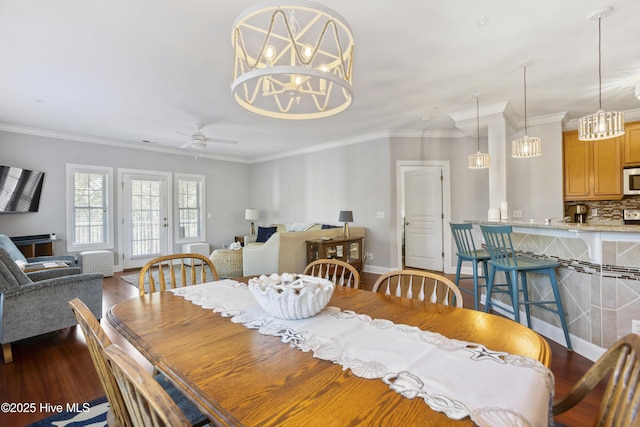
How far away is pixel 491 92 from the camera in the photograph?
3.62m

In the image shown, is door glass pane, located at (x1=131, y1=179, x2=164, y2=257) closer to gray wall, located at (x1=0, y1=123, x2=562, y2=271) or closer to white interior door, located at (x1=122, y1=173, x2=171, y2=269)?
white interior door, located at (x1=122, y1=173, x2=171, y2=269)

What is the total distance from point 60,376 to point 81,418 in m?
0.68

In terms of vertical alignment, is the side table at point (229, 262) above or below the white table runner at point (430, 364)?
below

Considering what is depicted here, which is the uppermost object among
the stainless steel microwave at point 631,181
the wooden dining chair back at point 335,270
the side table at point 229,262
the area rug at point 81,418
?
the stainless steel microwave at point 631,181

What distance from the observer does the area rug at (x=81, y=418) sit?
1702 mm

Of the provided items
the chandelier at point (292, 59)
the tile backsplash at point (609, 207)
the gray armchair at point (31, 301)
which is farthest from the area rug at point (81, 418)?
the tile backsplash at point (609, 207)

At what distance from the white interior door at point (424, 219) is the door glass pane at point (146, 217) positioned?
5.15 m

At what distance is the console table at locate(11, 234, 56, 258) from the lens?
183 inches

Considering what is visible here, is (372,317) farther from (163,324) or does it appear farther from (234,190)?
(234,190)

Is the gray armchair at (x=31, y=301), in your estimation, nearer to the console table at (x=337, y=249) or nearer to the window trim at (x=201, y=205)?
the console table at (x=337, y=249)

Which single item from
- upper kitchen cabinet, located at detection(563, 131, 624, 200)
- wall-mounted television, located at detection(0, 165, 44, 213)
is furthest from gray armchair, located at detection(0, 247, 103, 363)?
upper kitchen cabinet, located at detection(563, 131, 624, 200)

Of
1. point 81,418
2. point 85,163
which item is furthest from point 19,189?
point 81,418

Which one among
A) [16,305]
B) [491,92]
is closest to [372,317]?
[16,305]

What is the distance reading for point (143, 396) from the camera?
1.91 feet
